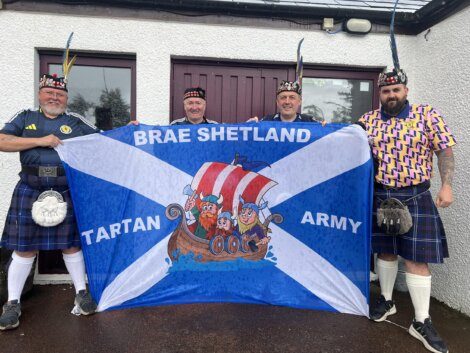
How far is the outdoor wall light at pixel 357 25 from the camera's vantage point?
3.61 m

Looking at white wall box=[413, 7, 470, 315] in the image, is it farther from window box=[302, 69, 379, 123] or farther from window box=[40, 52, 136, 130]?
window box=[40, 52, 136, 130]

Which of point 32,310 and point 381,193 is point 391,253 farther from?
point 32,310

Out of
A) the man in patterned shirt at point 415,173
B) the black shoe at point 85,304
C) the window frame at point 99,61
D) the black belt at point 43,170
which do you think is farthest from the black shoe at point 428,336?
the window frame at point 99,61

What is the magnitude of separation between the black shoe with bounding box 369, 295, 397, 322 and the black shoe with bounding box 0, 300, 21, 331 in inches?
111

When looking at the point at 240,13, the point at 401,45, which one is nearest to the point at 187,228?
the point at 240,13

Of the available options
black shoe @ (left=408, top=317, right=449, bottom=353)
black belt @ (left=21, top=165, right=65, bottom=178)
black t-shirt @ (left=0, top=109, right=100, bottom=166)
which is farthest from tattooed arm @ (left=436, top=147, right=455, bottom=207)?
black belt @ (left=21, top=165, right=65, bottom=178)

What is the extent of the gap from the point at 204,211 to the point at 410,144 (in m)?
1.66

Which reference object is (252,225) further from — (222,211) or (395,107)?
(395,107)

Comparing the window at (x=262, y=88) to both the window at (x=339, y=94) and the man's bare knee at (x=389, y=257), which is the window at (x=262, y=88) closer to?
the window at (x=339, y=94)

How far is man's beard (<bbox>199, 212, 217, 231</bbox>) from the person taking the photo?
109 inches

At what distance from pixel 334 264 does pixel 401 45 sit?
2540mm

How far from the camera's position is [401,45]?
3719mm

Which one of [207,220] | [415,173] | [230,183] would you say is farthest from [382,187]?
[207,220]

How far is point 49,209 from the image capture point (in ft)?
8.75
